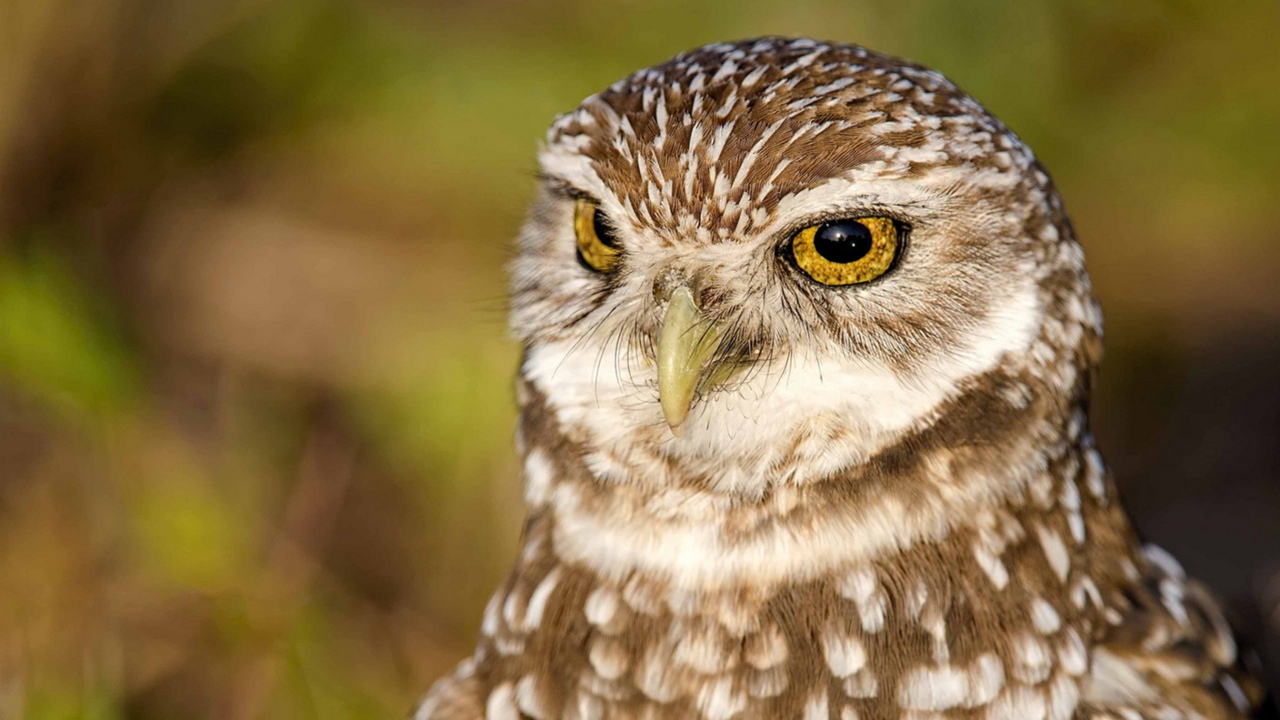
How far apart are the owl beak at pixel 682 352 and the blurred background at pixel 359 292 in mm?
1422

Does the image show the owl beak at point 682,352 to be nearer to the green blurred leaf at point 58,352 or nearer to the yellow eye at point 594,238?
the yellow eye at point 594,238

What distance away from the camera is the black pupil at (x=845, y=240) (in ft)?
4.50

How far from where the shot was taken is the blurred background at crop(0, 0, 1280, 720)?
2717 mm

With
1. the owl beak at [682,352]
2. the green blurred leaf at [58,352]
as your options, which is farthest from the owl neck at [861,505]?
the green blurred leaf at [58,352]

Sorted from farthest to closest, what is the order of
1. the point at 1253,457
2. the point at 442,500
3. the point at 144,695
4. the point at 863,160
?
the point at 1253,457, the point at 442,500, the point at 144,695, the point at 863,160

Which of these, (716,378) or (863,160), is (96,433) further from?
(863,160)

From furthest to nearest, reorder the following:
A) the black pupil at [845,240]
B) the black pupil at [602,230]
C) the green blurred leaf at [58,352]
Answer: the green blurred leaf at [58,352] → the black pupil at [602,230] → the black pupil at [845,240]

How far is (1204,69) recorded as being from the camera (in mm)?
3715

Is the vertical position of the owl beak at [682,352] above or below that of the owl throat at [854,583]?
above

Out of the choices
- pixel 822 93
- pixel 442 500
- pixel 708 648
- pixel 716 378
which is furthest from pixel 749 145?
pixel 442 500

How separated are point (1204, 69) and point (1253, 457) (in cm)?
118

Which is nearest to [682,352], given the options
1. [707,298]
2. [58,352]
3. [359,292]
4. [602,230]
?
[707,298]

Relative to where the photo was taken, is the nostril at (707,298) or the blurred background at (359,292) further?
the blurred background at (359,292)

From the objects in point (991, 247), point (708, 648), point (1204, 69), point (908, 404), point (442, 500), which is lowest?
point (442, 500)
